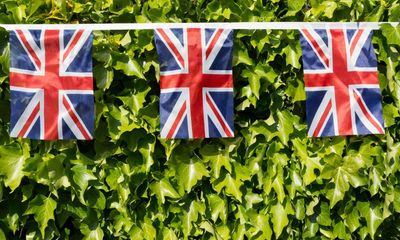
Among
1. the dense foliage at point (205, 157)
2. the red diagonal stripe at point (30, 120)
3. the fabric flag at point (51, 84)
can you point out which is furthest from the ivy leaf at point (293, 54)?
the red diagonal stripe at point (30, 120)

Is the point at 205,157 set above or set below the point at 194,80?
below

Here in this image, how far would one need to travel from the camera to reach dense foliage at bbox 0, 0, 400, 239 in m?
2.25

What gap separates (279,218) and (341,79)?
79 centimetres

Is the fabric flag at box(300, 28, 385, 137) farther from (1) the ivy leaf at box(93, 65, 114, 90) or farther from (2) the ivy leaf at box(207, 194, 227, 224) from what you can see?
(1) the ivy leaf at box(93, 65, 114, 90)

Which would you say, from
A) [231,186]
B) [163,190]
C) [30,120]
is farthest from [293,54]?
[30,120]

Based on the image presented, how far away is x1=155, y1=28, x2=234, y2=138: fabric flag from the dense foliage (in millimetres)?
73

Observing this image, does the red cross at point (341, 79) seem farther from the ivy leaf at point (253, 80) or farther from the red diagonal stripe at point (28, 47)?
the red diagonal stripe at point (28, 47)

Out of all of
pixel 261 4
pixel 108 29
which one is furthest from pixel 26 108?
pixel 261 4

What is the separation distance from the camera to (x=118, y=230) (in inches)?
93.7

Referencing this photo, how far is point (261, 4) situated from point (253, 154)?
763 millimetres

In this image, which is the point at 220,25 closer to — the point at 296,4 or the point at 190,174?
the point at 296,4

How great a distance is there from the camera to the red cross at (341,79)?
2.37 metres

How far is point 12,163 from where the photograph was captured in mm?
2221

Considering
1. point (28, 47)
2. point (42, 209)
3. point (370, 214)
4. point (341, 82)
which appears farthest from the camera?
point (370, 214)
